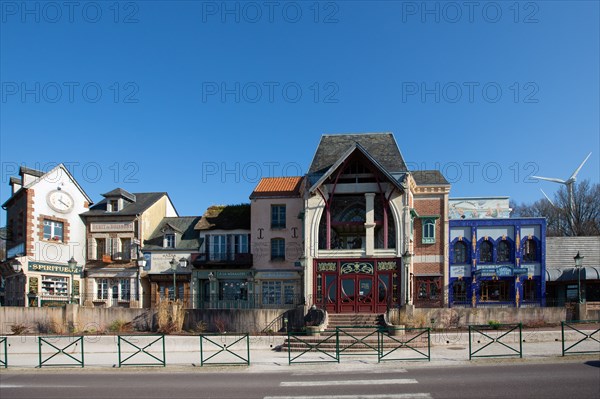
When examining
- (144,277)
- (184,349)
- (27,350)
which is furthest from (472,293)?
(27,350)

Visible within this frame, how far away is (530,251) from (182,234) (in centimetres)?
2278

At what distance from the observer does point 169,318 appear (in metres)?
28.8

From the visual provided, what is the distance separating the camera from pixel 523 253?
34.0 m

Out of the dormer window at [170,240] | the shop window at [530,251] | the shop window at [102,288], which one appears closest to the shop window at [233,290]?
the dormer window at [170,240]

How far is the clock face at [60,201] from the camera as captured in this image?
35.9 meters

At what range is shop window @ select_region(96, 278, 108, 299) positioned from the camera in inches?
1443

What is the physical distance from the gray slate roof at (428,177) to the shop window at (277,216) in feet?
29.0

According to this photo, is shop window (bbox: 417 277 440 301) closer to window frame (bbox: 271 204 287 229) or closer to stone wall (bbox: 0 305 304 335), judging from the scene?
stone wall (bbox: 0 305 304 335)

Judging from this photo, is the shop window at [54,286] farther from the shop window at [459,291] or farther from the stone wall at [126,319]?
the shop window at [459,291]

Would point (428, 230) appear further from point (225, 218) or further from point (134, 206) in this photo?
point (134, 206)

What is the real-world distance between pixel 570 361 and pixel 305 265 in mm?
15237

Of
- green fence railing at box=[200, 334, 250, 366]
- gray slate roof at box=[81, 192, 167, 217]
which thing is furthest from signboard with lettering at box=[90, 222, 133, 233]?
green fence railing at box=[200, 334, 250, 366]

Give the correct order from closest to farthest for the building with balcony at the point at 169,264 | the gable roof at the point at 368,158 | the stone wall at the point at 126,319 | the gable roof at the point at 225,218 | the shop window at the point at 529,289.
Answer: the stone wall at the point at 126,319 < the gable roof at the point at 368,158 < the shop window at the point at 529,289 < the building with balcony at the point at 169,264 < the gable roof at the point at 225,218

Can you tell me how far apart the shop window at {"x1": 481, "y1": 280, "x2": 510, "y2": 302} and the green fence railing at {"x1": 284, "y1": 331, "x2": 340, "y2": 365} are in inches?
531
